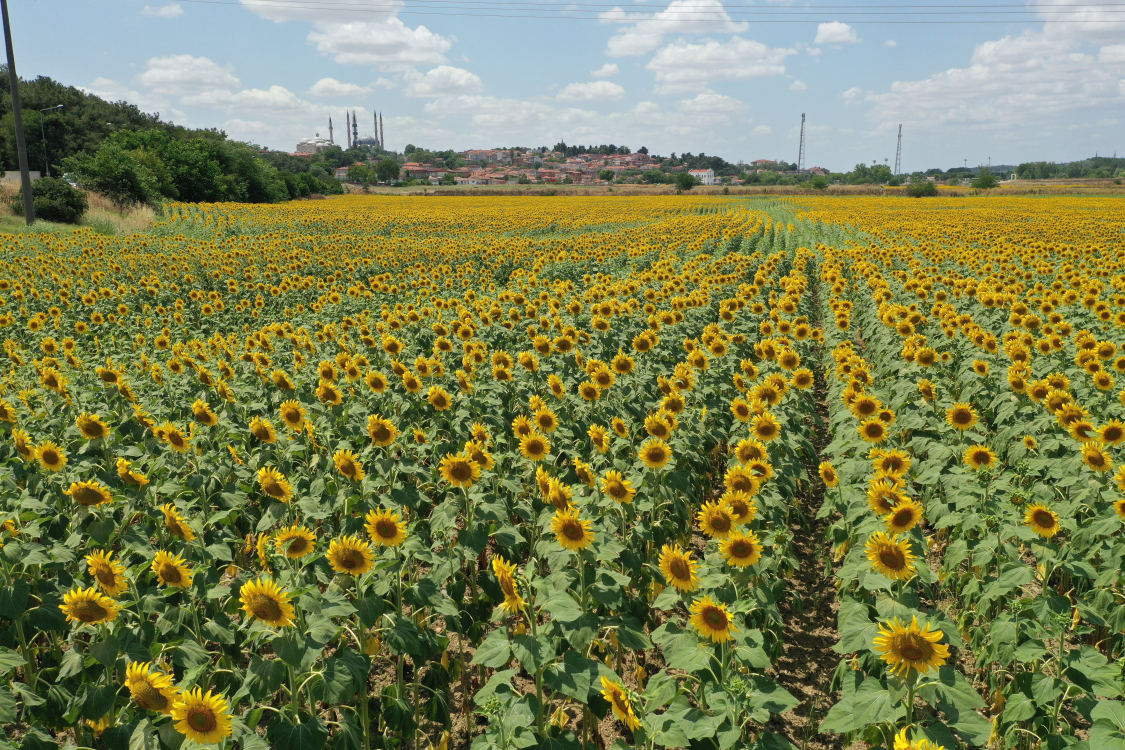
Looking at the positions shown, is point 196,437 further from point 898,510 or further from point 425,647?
point 898,510

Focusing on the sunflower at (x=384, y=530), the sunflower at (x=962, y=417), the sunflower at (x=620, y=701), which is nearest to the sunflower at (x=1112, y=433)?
the sunflower at (x=962, y=417)

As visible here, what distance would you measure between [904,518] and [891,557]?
1.33 feet

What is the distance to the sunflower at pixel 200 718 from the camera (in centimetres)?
241

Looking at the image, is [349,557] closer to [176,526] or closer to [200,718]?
[200,718]

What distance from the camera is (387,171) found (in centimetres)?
14075

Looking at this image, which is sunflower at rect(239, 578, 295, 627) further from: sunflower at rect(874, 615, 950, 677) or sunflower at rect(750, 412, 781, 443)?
sunflower at rect(750, 412, 781, 443)

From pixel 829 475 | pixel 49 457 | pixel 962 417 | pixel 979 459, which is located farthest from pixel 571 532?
pixel 962 417

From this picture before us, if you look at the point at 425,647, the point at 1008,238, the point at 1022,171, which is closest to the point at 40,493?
the point at 425,647

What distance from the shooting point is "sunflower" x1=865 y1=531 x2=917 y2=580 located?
10.4 feet

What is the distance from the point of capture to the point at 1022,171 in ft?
608

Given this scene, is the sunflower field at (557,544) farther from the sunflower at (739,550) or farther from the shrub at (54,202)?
the shrub at (54,202)

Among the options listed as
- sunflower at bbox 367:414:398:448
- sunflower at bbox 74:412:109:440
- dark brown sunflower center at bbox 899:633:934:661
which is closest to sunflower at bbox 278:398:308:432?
sunflower at bbox 367:414:398:448

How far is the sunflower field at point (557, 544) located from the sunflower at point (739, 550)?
23 mm

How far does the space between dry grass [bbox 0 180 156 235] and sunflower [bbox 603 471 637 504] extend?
100 ft
